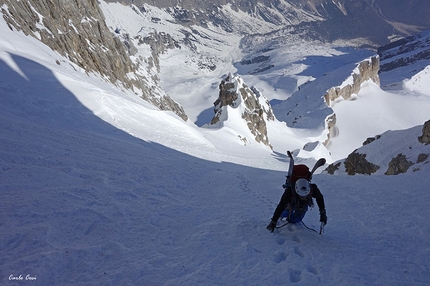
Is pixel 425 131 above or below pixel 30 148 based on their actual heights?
above

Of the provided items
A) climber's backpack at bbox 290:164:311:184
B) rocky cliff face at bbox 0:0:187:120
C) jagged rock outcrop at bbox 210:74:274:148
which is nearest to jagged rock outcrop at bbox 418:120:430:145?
climber's backpack at bbox 290:164:311:184

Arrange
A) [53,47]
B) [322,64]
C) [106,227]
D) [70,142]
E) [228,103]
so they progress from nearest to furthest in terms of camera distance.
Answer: [106,227]
[70,142]
[53,47]
[228,103]
[322,64]

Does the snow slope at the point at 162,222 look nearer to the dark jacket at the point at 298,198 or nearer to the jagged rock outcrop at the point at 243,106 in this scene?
the dark jacket at the point at 298,198

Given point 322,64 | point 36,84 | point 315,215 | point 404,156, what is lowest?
point 315,215

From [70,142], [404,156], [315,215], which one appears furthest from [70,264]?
[404,156]

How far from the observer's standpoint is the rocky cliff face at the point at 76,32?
2289 centimetres

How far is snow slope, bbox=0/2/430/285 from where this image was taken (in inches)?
138

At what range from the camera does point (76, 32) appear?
3025 centimetres

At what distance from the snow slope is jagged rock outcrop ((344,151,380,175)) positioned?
438 centimetres

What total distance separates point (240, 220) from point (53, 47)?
1015 inches

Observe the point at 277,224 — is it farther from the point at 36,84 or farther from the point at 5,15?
the point at 5,15

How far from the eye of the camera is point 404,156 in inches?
531

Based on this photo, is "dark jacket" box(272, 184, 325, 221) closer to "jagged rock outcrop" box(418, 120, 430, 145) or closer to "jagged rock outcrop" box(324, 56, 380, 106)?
"jagged rock outcrop" box(418, 120, 430, 145)

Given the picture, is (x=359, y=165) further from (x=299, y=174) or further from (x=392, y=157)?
(x=299, y=174)
